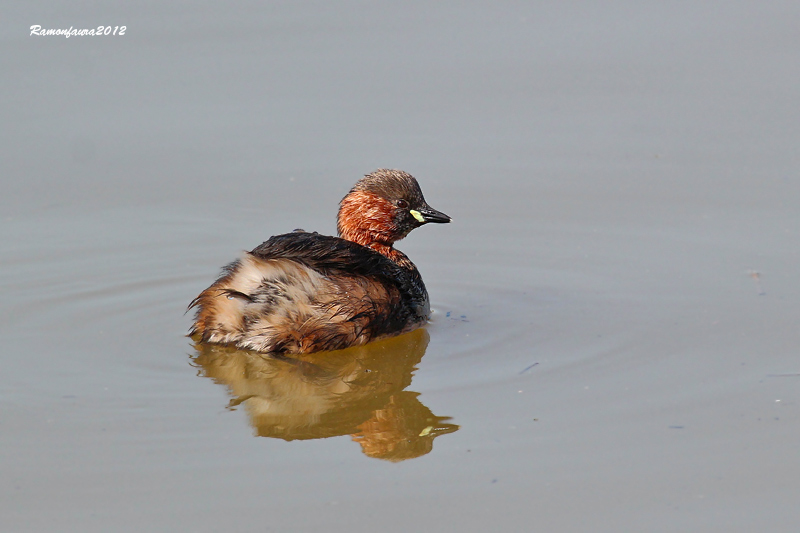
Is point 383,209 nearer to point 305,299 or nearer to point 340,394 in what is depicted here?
point 305,299

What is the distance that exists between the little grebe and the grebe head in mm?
506

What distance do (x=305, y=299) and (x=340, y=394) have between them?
629 mm

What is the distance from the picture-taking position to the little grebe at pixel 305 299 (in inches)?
252

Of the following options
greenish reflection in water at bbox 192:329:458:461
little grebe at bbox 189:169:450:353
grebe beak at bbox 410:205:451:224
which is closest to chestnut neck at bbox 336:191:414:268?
grebe beak at bbox 410:205:451:224

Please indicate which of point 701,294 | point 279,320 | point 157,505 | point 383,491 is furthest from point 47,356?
point 701,294

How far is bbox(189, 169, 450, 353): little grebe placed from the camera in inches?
252

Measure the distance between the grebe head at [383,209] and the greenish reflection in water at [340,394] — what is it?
0.84 metres

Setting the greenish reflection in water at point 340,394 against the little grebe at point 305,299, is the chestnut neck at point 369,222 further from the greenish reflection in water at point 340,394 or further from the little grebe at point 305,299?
the greenish reflection in water at point 340,394

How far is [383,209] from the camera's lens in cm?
743

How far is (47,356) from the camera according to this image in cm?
633

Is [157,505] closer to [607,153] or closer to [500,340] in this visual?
[500,340]

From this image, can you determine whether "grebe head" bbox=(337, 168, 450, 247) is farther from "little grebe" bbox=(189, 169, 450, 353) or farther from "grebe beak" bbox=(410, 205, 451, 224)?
"little grebe" bbox=(189, 169, 450, 353)

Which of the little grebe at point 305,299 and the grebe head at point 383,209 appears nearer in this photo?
the little grebe at point 305,299

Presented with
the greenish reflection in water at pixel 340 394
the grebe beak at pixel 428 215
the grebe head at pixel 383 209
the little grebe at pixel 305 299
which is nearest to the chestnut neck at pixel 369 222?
the grebe head at pixel 383 209
